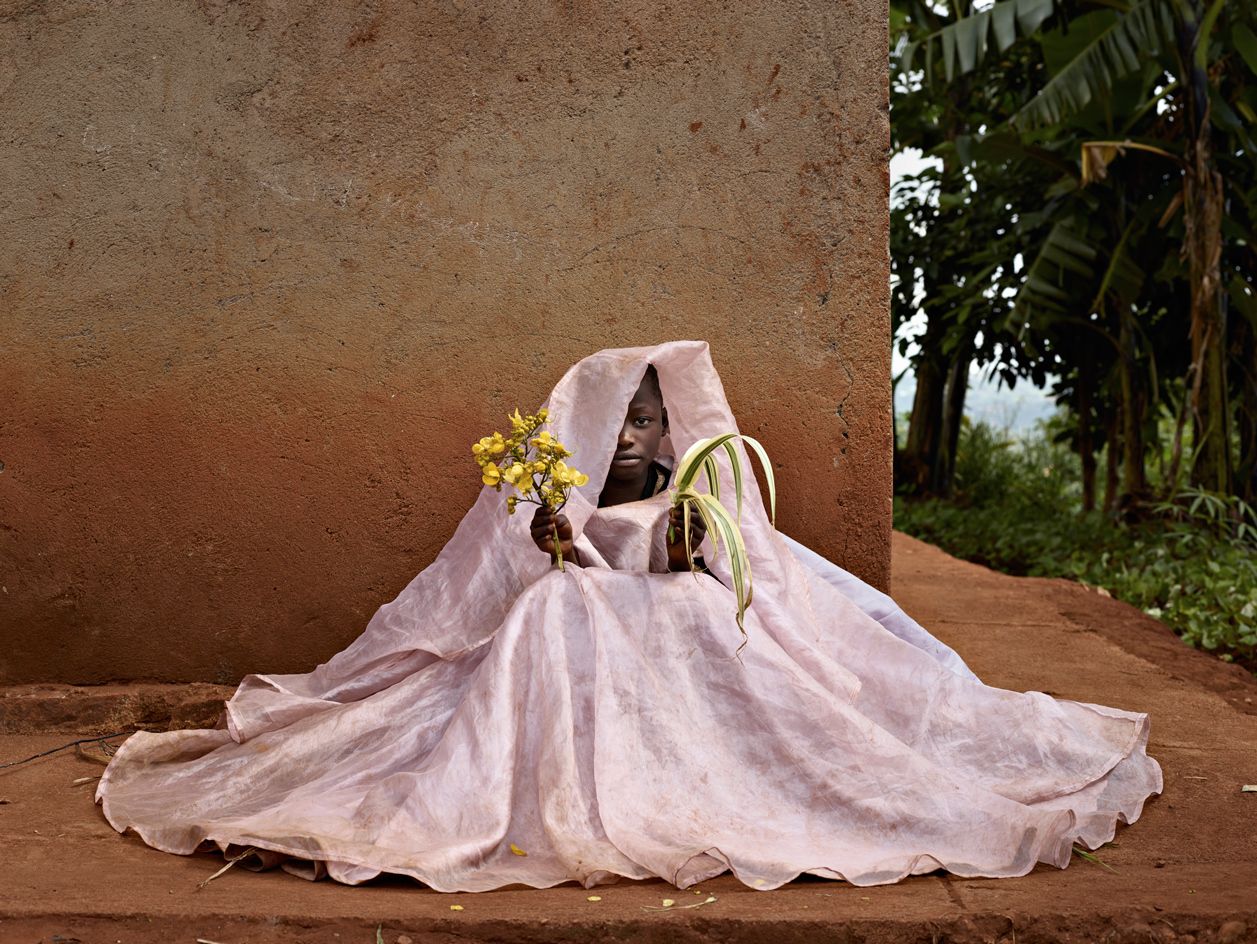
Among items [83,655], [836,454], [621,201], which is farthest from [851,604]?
[83,655]

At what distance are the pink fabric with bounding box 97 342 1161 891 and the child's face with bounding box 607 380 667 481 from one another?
6 cm

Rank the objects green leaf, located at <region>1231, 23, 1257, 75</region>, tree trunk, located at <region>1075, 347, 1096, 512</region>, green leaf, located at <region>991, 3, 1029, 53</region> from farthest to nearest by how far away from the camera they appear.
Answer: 1. tree trunk, located at <region>1075, 347, 1096, 512</region>
2. green leaf, located at <region>991, 3, 1029, 53</region>
3. green leaf, located at <region>1231, 23, 1257, 75</region>

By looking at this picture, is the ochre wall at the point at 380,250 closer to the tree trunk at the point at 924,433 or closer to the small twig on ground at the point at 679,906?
the small twig on ground at the point at 679,906

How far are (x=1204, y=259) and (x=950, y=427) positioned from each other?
15.8ft

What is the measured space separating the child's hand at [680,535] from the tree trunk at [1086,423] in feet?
23.3

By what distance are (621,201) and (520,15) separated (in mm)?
635

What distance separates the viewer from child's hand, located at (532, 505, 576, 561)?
2.92 m

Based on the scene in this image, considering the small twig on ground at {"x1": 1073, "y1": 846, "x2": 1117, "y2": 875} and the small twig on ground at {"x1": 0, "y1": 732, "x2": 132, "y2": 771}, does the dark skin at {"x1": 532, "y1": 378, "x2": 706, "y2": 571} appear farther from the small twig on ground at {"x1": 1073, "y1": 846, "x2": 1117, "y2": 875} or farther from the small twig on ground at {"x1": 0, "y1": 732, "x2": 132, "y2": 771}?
the small twig on ground at {"x1": 0, "y1": 732, "x2": 132, "y2": 771}

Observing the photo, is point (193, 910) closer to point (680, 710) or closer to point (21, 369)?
point (680, 710)

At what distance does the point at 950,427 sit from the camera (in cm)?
1167

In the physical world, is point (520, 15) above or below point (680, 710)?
above

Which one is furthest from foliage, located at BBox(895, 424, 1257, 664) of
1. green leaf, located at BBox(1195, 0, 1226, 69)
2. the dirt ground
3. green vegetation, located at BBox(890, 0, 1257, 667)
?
the dirt ground

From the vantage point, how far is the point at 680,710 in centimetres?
280

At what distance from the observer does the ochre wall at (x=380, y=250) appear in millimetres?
3666
